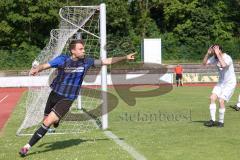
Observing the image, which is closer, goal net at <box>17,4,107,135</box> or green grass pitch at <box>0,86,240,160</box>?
green grass pitch at <box>0,86,240,160</box>

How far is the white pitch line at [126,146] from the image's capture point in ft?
30.2

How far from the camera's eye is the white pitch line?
9.20 metres

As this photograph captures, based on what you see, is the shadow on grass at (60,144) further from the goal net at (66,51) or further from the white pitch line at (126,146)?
the goal net at (66,51)

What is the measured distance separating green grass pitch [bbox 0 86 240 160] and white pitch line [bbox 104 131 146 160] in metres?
0.11

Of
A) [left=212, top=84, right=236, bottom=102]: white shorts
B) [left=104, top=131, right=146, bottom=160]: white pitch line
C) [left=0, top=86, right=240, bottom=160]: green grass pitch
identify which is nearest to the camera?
[left=104, top=131, right=146, bottom=160]: white pitch line

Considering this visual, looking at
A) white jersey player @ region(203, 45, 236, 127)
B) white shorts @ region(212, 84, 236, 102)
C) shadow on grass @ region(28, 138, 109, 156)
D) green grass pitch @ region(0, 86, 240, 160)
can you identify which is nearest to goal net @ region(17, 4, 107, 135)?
green grass pitch @ region(0, 86, 240, 160)

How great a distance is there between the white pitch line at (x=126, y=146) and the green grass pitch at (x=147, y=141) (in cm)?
11

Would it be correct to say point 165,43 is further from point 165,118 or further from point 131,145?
point 131,145

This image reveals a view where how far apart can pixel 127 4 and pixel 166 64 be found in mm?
15269

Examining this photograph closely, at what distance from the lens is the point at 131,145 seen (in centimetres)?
1041

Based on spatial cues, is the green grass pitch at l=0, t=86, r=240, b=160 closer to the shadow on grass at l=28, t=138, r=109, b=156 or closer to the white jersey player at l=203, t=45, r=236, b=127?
the shadow on grass at l=28, t=138, r=109, b=156

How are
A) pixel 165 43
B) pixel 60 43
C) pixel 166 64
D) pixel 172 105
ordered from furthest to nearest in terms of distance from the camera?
pixel 165 43, pixel 166 64, pixel 172 105, pixel 60 43

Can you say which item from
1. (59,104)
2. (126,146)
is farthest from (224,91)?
(59,104)

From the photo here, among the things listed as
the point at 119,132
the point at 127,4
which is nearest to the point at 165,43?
the point at 127,4
